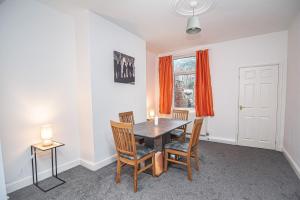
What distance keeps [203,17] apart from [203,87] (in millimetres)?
1937

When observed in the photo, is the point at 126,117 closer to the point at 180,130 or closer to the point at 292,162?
the point at 180,130

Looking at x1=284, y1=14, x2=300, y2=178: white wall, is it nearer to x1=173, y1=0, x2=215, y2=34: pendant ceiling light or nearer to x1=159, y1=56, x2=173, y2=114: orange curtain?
x1=173, y1=0, x2=215, y2=34: pendant ceiling light

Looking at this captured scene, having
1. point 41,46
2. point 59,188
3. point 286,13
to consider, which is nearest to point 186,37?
point 286,13

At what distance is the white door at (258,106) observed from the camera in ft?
11.5

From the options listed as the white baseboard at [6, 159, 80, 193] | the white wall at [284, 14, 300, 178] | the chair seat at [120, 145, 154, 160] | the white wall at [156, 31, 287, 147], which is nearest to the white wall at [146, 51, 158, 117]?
the white wall at [156, 31, 287, 147]

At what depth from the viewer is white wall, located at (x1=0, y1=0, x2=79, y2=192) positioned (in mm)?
1989

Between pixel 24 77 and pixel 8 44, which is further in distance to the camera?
pixel 24 77

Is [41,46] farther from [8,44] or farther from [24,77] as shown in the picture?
[24,77]

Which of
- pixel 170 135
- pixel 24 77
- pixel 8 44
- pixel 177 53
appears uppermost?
pixel 177 53

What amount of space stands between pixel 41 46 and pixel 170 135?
2.72 metres

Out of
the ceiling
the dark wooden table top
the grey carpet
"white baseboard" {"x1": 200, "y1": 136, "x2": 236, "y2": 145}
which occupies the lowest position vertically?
the grey carpet

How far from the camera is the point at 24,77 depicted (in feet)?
7.02

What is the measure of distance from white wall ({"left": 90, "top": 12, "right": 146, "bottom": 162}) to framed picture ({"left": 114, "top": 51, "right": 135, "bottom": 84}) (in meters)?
0.09

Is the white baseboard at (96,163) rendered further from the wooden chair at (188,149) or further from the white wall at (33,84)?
the wooden chair at (188,149)
